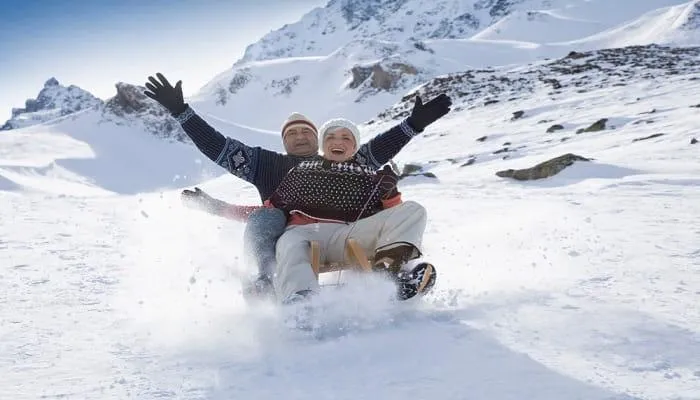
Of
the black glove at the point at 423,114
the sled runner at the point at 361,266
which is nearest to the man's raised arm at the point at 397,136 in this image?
the black glove at the point at 423,114

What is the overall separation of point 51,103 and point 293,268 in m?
150

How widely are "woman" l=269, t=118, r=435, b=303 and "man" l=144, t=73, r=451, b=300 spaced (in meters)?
0.47

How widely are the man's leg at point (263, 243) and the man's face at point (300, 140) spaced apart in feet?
3.58

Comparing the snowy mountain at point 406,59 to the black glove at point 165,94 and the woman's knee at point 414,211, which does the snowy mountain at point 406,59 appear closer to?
the black glove at point 165,94

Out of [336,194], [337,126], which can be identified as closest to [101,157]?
[337,126]

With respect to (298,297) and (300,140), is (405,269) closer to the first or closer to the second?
(298,297)

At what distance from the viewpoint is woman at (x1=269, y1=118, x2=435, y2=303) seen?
3238 mm

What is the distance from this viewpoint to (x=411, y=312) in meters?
3.15

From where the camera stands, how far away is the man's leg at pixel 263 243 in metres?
3.51

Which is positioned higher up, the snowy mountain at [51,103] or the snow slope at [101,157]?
the snowy mountain at [51,103]

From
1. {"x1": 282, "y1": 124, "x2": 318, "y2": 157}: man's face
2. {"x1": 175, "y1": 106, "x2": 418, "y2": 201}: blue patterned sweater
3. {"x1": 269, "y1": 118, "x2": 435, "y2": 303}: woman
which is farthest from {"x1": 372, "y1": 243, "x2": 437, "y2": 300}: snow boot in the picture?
{"x1": 282, "y1": 124, "x2": 318, "y2": 157}: man's face

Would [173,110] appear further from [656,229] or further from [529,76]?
[529,76]

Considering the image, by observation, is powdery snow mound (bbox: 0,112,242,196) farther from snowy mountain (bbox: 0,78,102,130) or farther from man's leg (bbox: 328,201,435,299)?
snowy mountain (bbox: 0,78,102,130)

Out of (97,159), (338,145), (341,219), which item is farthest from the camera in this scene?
(97,159)
